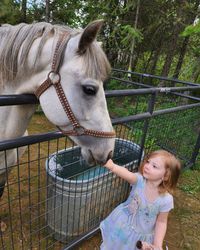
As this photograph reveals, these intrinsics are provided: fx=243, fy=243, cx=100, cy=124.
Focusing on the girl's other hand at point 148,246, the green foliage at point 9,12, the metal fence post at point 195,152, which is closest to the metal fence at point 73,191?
the girl's other hand at point 148,246

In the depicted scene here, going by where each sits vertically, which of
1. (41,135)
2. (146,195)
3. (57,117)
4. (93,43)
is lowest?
(146,195)

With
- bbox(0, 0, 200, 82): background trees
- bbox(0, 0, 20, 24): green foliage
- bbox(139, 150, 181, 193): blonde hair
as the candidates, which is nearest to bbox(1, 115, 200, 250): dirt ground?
bbox(139, 150, 181, 193): blonde hair

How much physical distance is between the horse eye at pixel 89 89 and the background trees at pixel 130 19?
4.11 m

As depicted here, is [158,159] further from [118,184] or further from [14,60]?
[14,60]

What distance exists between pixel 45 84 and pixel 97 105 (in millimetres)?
262

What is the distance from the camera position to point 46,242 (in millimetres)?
2016

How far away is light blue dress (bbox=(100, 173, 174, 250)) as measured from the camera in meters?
1.49

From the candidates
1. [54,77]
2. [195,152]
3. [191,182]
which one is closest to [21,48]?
[54,77]

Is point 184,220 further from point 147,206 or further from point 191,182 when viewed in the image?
point 147,206

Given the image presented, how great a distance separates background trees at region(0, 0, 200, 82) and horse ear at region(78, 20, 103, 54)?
13.3ft

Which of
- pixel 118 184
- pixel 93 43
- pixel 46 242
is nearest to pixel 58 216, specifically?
pixel 46 242

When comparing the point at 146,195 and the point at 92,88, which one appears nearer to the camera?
the point at 92,88

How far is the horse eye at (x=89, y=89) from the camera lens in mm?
1078

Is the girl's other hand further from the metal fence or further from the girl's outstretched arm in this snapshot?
the metal fence
